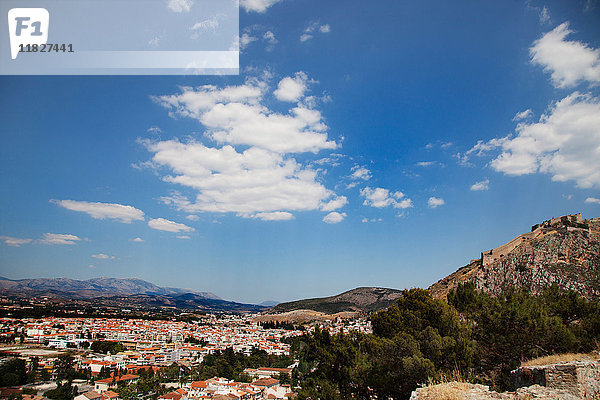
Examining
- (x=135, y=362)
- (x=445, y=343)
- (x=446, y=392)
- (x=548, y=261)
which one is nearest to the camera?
(x=446, y=392)

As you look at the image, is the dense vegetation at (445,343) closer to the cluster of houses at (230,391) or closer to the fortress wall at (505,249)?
the cluster of houses at (230,391)

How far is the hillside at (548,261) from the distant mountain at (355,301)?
4742 cm

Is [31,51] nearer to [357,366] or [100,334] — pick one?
[357,366]

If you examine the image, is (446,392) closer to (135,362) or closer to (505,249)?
(505,249)

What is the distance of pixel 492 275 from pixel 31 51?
39583 mm

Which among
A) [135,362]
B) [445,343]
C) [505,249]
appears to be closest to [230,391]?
[135,362]

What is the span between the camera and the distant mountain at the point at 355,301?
87938 mm

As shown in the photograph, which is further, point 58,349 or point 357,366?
point 58,349

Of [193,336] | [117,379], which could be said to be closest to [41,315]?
[193,336]

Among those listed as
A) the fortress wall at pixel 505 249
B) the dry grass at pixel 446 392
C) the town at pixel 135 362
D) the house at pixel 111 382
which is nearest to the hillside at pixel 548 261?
the fortress wall at pixel 505 249

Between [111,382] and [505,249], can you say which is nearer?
[111,382]

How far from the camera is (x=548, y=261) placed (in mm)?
33438

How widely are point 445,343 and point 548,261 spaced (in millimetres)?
31928

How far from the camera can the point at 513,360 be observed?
31.8ft
